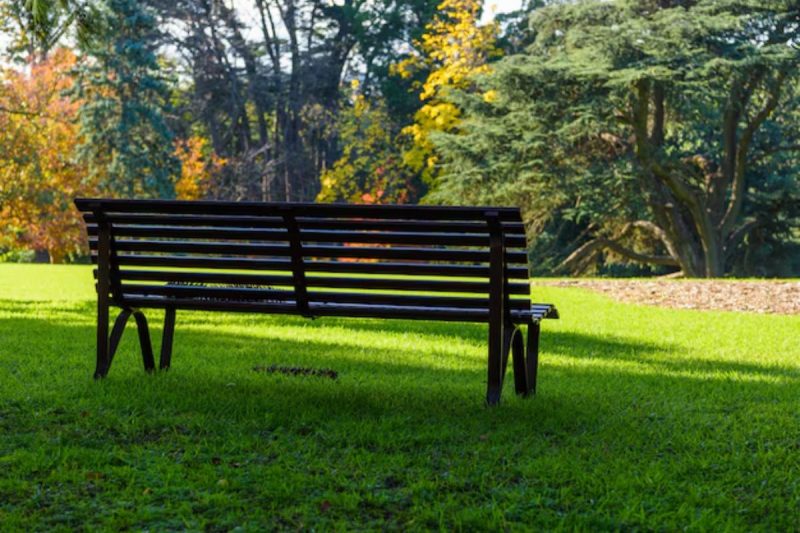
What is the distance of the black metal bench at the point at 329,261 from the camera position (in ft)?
14.7

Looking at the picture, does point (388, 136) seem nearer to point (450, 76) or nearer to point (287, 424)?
point (450, 76)

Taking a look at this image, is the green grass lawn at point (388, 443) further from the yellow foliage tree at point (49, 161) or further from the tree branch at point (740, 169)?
the yellow foliage tree at point (49, 161)

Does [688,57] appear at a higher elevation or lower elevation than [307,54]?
lower

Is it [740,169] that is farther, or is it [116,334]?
[740,169]

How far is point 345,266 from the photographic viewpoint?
15.5 feet

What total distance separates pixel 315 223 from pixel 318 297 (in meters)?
0.48

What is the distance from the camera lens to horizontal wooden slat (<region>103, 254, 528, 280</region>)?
464cm

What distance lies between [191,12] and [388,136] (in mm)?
8155

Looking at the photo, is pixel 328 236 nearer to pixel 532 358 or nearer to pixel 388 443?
pixel 388 443

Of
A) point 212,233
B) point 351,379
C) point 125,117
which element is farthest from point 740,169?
point 212,233

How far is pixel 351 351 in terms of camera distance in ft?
23.7

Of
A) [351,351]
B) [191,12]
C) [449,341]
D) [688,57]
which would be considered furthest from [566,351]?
[191,12]

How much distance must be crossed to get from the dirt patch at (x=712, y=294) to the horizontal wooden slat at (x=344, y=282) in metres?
8.41

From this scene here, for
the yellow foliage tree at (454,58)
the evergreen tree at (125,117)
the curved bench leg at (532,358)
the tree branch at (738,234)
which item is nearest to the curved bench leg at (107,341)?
the curved bench leg at (532,358)
